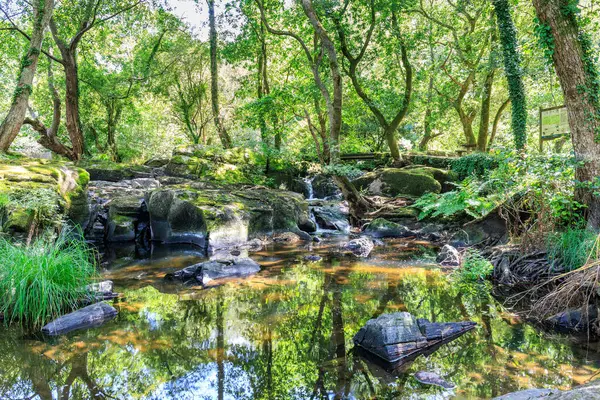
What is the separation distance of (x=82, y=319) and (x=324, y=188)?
12596 millimetres

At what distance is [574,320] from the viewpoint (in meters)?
4.54

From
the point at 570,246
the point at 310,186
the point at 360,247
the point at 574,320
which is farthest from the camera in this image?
the point at 310,186

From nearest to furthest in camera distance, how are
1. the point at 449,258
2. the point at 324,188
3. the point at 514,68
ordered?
the point at 449,258, the point at 514,68, the point at 324,188

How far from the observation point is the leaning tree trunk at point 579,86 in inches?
238

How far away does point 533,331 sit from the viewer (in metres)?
4.45

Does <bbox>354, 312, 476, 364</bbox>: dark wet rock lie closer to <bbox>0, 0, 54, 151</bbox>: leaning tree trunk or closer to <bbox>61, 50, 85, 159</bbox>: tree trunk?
<bbox>0, 0, 54, 151</bbox>: leaning tree trunk

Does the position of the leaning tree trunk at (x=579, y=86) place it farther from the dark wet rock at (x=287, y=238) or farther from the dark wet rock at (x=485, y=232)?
the dark wet rock at (x=287, y=238)

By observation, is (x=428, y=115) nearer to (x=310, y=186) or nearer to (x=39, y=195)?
(x=310, y=186)

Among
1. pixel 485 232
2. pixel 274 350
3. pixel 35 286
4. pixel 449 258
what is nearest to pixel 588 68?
pixel 485 232

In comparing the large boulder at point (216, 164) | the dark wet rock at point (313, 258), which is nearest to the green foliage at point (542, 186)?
the dark wet rock at point (313, 258)

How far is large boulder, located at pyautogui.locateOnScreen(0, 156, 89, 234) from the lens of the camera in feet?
22.5

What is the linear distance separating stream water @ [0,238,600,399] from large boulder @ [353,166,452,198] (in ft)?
28.7

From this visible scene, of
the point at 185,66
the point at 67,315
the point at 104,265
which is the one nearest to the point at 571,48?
the point at 67,315

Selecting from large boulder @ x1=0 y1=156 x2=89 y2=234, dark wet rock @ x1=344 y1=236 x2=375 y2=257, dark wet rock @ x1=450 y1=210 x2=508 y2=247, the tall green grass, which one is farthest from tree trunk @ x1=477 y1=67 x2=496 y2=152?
the tall green grass
